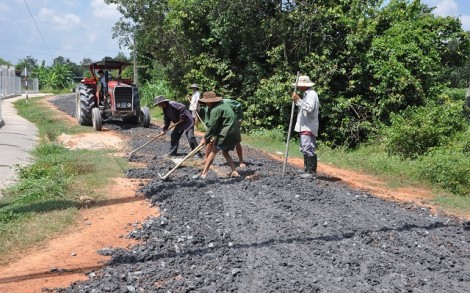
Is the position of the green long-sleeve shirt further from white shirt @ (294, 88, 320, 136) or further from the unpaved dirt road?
white shirt @ (294, 88, 320, 136)

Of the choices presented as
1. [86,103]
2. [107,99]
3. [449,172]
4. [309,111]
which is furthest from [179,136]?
[86,103]

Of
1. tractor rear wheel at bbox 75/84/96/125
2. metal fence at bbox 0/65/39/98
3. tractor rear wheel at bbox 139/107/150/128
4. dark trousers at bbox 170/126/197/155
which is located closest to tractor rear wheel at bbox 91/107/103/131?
tractor rear wheel at bbox 75/84/96/125

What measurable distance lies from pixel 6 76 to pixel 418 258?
36026 mm

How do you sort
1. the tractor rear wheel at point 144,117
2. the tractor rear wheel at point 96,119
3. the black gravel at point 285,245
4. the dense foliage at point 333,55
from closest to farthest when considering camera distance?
the black gravel at point 285,245 → the dense foliage at point 333,55 → the tractor rear wheel at point 96,119 → the tractor rear wheel at point 144,117

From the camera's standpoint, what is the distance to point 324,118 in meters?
14.4

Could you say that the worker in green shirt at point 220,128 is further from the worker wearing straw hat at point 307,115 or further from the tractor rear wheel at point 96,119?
the tractor rear wheel at point 96,119

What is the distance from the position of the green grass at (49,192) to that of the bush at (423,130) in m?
6.46

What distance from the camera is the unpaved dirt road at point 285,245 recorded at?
12.8ft

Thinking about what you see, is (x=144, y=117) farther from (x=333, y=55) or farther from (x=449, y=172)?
(x=449, y=172)

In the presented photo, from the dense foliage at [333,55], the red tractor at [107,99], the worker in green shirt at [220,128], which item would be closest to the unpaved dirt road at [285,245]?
the worker in green shirt at [220,128]

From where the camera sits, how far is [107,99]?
1528 centimetres

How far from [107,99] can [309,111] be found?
9.59 metres

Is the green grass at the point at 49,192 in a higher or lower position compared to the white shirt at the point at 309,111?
lower

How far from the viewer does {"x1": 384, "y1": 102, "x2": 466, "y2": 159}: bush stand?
1081 cm
